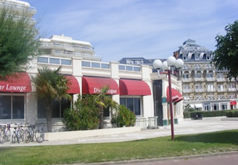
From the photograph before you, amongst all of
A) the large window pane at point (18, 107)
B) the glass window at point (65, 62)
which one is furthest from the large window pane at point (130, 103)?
the large window pane at point (18, 107)

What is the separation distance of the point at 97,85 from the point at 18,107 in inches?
270

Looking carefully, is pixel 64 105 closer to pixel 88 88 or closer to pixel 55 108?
pixel 55 108

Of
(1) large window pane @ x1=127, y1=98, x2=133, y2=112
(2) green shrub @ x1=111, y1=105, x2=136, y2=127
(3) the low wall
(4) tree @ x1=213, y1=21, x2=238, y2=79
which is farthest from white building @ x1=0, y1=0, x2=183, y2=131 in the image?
(4) tree @ x1=213, y1=21, x2=238, y2=79

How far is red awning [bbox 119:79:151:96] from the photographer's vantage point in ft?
96.9

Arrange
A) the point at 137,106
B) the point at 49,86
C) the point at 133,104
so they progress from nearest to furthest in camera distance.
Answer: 1. the point at 49,86
2. the point at 133,104
3. the point at 137,106

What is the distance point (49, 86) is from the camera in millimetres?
22672

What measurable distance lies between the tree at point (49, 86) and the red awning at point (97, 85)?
3.07m

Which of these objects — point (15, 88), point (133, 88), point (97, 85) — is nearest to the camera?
point (15, 88)

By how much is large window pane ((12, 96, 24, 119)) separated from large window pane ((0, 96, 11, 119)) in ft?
1.21

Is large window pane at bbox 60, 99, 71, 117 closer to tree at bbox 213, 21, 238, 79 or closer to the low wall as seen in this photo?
the low wall

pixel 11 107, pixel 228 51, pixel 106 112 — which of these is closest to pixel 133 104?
pixel 106 112

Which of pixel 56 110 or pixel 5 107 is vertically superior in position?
pixel 5 107

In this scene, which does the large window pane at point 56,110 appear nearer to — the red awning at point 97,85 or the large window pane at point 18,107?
the red awning at point 97,85

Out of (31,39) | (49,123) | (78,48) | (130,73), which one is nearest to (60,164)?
(31,39)
